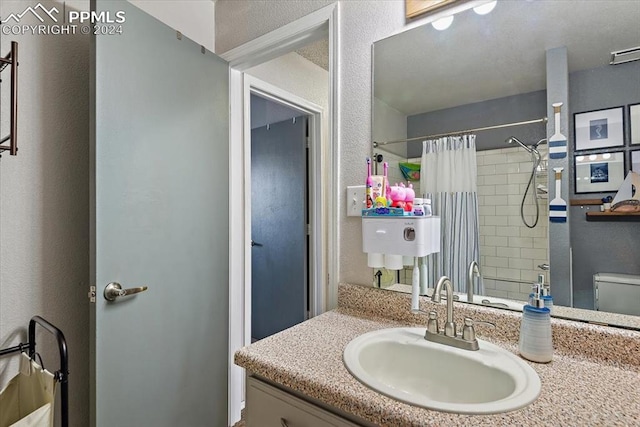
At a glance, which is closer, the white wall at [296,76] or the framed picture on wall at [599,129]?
the framed picture on wall at [599,129]

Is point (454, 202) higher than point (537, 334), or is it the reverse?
point (454, 202)

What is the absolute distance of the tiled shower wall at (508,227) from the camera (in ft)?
3.08

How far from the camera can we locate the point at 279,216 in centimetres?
281

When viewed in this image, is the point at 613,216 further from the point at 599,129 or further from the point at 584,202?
the point at 599,129

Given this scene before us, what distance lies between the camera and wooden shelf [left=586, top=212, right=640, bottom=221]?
32.3 inches

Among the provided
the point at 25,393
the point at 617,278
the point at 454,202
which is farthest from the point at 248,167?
the point at 617,278

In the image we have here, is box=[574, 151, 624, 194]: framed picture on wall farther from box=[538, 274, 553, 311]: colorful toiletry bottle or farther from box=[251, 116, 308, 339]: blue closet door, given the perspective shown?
box=[251, 116, 308, 339]: blue closet door

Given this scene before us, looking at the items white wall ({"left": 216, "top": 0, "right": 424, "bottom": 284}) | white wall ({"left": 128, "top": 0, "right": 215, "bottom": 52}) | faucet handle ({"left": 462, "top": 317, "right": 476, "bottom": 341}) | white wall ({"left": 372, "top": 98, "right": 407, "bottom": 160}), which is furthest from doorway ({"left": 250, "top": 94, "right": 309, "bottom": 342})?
faucet handle ({"left": 462, "top": 317, "right": 476, "bottom": 341})

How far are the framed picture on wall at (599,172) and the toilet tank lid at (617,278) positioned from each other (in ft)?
0.74

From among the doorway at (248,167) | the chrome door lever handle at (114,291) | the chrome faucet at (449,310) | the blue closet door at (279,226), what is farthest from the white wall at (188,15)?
the chrome faucet at (449,310)

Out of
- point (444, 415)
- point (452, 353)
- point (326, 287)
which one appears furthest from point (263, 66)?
point (444, 415)

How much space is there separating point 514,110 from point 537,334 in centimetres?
65

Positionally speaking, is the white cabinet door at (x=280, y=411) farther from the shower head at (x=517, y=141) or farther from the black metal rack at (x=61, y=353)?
the shower head at (x=517, y=141)

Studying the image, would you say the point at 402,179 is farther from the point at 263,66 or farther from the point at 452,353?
the point at 263,66
